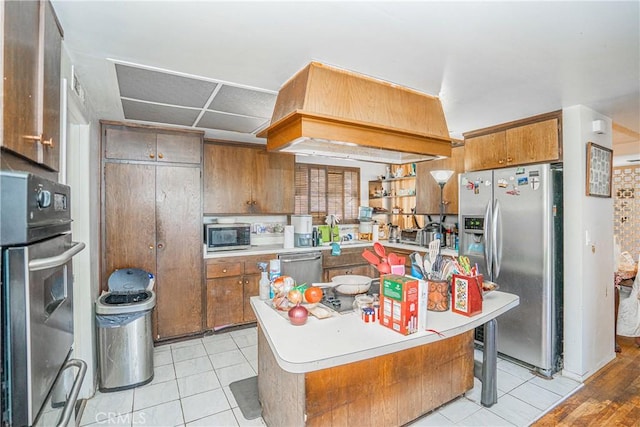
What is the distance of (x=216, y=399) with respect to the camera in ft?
8.04

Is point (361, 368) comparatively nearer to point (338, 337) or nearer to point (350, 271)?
point (338, 337)

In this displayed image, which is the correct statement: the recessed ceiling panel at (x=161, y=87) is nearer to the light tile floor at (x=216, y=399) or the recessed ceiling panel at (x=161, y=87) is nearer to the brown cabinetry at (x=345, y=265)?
the light tile floor at (x=216, y=399)

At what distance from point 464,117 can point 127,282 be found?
3.62 m

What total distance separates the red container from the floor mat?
1558 mm

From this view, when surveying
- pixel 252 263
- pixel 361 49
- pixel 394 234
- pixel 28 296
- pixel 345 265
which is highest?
pixel 361 49

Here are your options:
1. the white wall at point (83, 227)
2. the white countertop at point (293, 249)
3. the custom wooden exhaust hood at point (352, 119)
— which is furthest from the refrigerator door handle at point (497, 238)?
the white wall at point (83, 227)

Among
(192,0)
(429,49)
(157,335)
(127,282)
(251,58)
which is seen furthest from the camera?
(157,335)

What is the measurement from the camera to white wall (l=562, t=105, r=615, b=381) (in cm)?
276

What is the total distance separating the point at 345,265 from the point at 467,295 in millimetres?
2704

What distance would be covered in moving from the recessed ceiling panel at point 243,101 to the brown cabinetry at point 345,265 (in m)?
2.18

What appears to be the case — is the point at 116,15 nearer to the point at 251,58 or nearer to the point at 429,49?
the point at 251,58

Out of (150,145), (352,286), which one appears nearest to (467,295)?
(352,286)

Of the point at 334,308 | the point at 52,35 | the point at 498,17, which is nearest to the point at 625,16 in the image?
the point at 498,17

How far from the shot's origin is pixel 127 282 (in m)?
3.06
